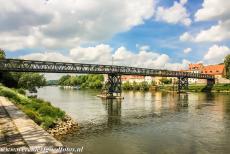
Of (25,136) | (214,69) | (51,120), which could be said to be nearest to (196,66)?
(214,69)

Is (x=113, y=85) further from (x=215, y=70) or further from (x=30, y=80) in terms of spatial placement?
(x=215, y=70)

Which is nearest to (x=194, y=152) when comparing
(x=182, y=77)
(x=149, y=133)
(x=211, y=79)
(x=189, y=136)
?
(x=189, y=136)

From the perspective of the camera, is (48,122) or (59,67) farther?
(59,67)

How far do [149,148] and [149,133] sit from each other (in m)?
6.50

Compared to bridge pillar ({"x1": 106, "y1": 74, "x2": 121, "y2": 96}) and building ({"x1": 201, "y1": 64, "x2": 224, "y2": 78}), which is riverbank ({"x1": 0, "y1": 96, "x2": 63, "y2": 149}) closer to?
bridge pillar ({"x1": 106, "y1": 74, "x2": 121, "y2": 96})

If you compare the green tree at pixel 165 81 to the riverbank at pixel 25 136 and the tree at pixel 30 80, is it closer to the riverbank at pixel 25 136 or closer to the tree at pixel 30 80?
the tree at pixel 30 80

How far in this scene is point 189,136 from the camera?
26828 millimetres

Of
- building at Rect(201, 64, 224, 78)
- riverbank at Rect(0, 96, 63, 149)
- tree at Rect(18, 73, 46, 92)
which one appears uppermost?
building at Rect(201, 64, 224, 78)

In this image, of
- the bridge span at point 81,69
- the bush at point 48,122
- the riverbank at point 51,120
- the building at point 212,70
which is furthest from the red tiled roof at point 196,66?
the bush at point 48,122

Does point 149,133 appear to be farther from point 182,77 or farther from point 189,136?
point 182,77

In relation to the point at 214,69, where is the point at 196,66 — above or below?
above

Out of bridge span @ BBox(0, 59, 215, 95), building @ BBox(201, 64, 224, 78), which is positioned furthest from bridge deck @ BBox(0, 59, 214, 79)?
building @ BBox(201, 64, 224, 78)

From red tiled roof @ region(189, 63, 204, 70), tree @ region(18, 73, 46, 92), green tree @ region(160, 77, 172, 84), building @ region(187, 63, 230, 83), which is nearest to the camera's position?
tree @ region(18, 73, 46, 92)

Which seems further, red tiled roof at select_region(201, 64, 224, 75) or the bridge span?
red tiled roof at select_region(201, 64, 224, 75)
